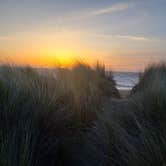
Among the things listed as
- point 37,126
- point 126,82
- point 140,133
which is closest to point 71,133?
point 37,126

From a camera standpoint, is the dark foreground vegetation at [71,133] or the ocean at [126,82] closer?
the dark foreground vegetation at [71,133]

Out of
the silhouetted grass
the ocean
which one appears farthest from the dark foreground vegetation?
the ocean

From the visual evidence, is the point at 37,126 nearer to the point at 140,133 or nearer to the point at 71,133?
the point at 71,133

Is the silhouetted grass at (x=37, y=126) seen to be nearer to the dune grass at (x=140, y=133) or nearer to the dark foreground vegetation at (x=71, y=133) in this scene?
the dark foreground vegetation at (x=71, y=133)

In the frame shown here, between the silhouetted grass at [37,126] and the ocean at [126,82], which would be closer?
the silhouetted grass at [37,126]

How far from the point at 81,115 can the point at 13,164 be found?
90.4 inches

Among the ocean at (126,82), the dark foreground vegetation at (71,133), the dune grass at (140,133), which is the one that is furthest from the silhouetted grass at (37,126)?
the ocean at (126,82)

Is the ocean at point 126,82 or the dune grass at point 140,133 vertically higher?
the dune grass at point 140,133

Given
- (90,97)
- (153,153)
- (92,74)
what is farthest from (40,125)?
(92,74)

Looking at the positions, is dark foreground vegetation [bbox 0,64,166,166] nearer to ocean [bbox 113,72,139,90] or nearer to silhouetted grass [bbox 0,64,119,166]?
silhouetted grass [bbox 0,64,119,166]

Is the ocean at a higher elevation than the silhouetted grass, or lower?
lower

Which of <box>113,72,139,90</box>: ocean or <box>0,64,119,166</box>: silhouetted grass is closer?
<box>0,64,119,166</box>: silhouetted grass

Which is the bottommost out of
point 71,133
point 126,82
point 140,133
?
point 126,82

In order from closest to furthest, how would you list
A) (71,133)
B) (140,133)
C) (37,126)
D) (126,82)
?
(140,133) → (37,126) → (71,133) → (126,82)
